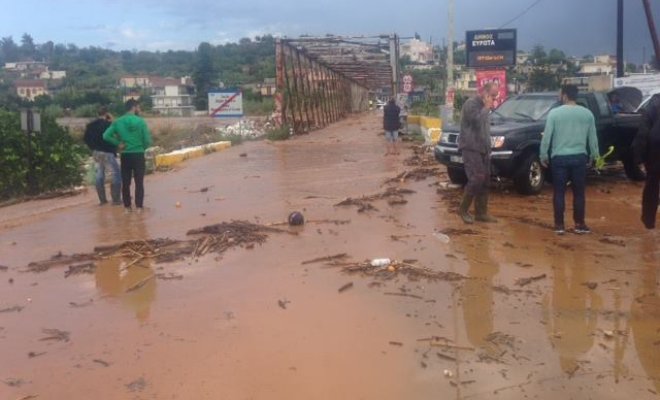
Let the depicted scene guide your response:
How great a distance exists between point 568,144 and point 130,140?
6.01 metres

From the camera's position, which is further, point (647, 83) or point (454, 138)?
point (647, 83)

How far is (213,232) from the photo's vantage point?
8445 mm

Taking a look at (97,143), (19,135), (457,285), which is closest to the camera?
(457,285)

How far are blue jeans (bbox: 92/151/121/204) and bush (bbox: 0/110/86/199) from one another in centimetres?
687

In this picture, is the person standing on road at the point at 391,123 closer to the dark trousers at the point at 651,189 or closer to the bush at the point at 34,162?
the bush at the point at 34,162

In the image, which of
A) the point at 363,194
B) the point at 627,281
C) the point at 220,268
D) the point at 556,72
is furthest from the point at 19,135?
the point at 556,72

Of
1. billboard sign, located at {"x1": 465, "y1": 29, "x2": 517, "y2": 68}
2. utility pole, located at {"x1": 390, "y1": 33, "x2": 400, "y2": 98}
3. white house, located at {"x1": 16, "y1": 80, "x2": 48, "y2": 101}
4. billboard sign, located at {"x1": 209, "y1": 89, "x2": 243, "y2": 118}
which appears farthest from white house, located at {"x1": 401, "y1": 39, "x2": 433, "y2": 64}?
billboard sign, located at {"x1": 465, "y1": 29, "x2": 517, "y2": 68}

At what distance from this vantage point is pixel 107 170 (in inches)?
457

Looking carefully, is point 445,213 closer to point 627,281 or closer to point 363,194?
point 363,194

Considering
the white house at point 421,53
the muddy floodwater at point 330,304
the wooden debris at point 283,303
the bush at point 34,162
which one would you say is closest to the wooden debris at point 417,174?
the muddy floodwater at point 330,304

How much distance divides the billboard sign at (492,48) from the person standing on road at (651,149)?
54.2 ft

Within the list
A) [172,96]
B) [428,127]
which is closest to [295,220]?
[428,127]

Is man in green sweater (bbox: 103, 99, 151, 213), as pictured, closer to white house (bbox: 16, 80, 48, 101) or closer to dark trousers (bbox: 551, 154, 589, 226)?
dark trousers (bbox: 551, 154, 589, 226)

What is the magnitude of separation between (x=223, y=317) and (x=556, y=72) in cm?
3271
